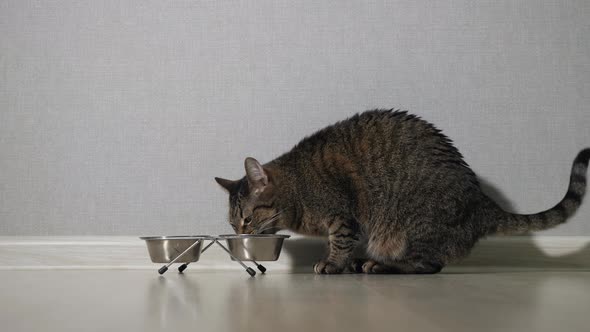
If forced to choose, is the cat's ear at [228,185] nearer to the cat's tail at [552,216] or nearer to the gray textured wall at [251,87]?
the gray textured wall at [251,87]

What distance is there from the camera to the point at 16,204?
7.91 ft

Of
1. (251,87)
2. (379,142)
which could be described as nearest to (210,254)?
(251,87)

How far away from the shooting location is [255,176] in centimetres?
215

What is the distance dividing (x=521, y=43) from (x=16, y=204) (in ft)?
6.97

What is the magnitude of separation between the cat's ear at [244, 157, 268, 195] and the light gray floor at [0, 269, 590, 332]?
482 millimetres

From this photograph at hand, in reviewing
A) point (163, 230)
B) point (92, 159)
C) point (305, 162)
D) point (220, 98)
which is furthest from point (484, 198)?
point (92, 159)

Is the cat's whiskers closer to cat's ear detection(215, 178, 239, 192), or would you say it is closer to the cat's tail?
cat's ear detection(215, 178, 239, 192)

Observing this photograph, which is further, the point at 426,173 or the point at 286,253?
the point at 286,253

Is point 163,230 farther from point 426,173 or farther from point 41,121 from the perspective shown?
point 426,173

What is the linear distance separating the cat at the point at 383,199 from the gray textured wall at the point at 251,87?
0.24m

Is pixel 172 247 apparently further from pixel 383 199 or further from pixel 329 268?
pixel 383 199

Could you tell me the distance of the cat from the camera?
6.84 ft

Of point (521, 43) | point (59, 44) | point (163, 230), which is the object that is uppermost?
point (59, 44)

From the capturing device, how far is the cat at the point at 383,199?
2084mm
